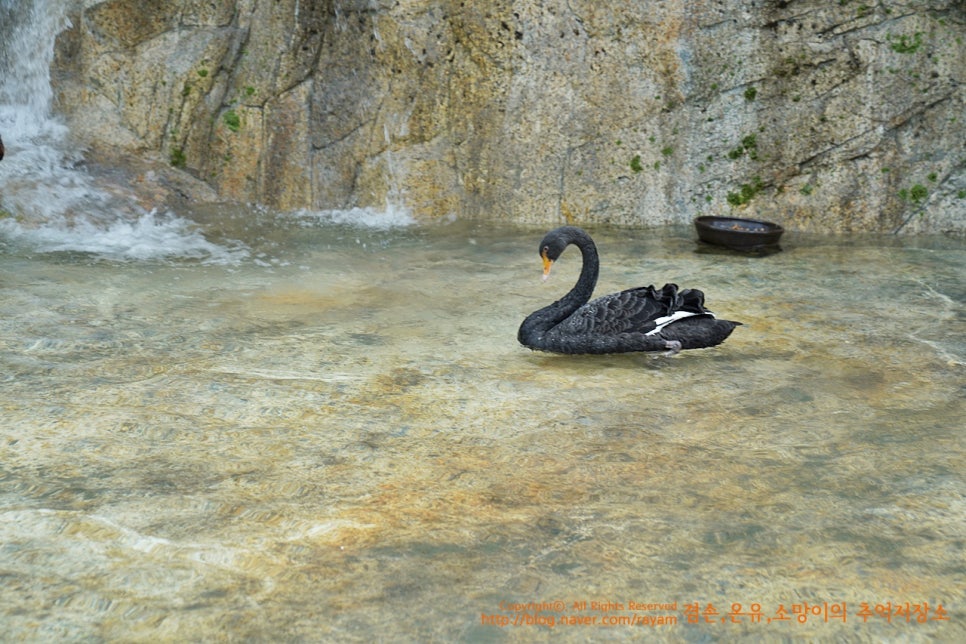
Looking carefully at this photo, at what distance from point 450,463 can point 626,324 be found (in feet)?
6.08

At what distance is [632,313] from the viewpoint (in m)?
5.80

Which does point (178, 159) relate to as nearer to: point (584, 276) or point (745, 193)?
point (745, 193)

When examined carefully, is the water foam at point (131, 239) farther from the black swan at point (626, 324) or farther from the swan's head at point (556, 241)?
the black swan at point (626, 324)

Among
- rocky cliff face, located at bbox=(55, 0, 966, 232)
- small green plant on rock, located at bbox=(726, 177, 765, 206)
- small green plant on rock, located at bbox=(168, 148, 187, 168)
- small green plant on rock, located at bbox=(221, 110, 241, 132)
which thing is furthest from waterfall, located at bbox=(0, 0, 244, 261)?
small green plant on rock, located at bbox=(726, 177, 765, 206)

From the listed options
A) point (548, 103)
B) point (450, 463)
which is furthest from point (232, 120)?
point (450, 463)

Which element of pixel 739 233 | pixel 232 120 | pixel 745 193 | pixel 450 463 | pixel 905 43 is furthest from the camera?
pixel 232 120

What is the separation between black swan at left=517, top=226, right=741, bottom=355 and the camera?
5.76 meters

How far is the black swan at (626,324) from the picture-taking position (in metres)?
5.76

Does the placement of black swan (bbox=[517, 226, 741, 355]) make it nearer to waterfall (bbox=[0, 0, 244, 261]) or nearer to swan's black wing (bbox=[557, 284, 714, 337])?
swan's black wing (bbox=[557, 284, 714, 337])

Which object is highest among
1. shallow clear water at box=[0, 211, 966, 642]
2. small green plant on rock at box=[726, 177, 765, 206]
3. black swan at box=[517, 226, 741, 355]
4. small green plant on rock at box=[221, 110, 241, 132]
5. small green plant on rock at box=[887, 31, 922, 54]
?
small green plant on rock at box=[887, 31, 922, 54]

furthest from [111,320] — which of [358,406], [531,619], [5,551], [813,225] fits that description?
[813,225]

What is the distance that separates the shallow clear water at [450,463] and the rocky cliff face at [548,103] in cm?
243

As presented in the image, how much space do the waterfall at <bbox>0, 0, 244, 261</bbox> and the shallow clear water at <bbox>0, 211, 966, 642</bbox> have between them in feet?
3.53

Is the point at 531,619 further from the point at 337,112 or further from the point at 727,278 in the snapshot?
the point at 337,112
